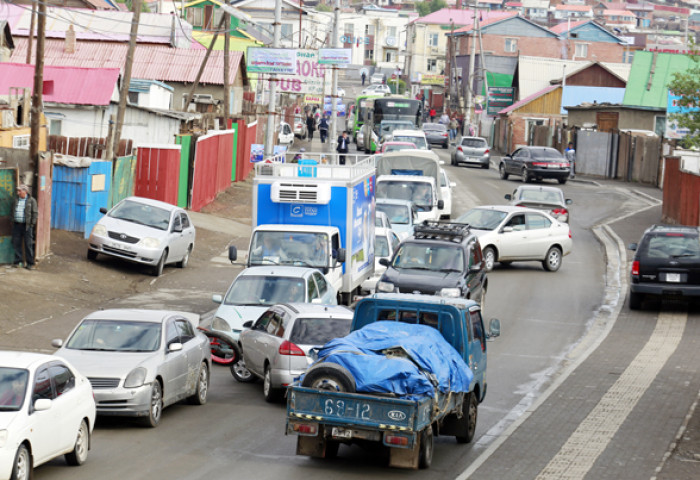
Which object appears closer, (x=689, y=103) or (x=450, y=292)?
(x=450, y=292)

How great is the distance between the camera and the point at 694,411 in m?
17.1

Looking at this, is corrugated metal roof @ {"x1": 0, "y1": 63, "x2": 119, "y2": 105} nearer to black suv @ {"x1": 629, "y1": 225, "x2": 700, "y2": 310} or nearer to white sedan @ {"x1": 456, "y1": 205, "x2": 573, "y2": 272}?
white sedan @ {"x1": 456, "y1": 205, "x2": 573, "y2": 272}

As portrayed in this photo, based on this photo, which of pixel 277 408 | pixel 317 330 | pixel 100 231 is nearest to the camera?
pixel 277 408

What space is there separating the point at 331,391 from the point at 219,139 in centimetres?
3258

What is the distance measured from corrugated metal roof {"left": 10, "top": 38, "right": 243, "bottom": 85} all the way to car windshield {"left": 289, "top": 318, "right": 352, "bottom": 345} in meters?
40.2

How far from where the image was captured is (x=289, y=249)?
74.9ft

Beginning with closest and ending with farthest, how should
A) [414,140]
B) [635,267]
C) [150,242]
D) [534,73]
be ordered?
1. [635,267]
2. [150,242]
3. [414,140]
4. [534,73]

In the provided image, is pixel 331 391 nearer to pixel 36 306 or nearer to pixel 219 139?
pixel 36 306

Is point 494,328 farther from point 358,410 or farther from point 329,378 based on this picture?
point 358,410

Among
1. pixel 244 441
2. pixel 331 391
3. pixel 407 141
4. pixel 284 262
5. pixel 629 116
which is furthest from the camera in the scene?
pixel 629 116

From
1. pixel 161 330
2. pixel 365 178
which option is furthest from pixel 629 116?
pixel 161 330

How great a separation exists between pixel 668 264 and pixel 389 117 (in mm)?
42736

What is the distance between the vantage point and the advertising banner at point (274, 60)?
1383 inches

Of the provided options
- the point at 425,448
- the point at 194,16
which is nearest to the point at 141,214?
the point at 425,448
